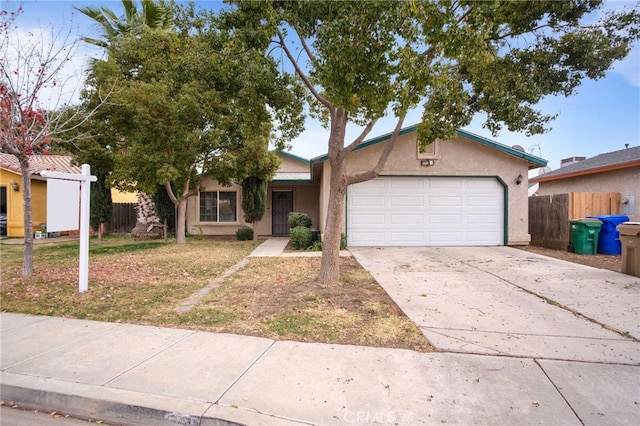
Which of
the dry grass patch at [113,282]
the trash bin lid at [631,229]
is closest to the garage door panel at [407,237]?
the dry grass patch at [113,282]

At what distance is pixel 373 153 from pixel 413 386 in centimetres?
981

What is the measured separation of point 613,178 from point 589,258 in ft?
17.9

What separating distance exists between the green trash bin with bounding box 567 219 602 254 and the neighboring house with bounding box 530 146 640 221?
252 cm

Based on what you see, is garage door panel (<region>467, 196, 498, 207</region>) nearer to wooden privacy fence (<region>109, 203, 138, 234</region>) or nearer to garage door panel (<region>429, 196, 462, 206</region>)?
garage door panel (<region>429, 196, 462, 206</region>)

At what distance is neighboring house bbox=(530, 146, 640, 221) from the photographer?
41.2ft

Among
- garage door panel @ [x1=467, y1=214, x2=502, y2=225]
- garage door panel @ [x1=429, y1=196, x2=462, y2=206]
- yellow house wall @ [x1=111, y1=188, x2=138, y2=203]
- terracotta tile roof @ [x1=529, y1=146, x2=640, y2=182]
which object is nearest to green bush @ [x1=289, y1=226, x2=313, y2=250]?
garage door panel @ [x1=429, y1=196, x2=462, y2=206]

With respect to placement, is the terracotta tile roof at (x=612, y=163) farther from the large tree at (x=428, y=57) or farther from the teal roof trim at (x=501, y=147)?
the large tree at (x=428, y=57)

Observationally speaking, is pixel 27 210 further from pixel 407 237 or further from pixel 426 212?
pixel 426 212

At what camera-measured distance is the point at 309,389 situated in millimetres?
3066

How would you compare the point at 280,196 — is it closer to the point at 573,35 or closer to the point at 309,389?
the point at 573,35

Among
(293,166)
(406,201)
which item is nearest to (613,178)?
(406,201)

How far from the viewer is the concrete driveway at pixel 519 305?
13.2ft

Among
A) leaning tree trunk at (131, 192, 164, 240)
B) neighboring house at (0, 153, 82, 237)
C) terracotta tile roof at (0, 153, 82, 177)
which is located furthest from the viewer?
leaning tree trunk at (131, 192, 164, 240)

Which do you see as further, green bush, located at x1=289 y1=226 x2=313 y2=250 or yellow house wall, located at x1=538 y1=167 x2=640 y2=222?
yellow house wall, located at x1=538 y1=167 x2=640 y2=222
